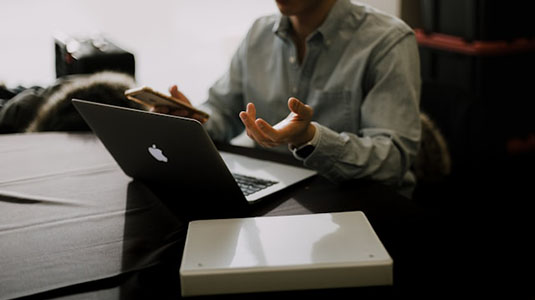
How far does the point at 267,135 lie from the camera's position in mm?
1031

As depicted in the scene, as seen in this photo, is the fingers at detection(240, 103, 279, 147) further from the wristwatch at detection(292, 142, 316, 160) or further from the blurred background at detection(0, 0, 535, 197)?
the blurred background at detection(0, 0, 535, 197)

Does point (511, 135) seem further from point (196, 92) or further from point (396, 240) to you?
point (396, 240)

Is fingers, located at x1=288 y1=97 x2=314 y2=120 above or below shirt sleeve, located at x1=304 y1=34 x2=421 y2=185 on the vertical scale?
above

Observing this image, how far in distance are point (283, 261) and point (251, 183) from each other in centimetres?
40

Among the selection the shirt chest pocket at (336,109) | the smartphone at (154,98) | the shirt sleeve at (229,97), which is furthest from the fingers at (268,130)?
the shirt sleeve at (229,97)

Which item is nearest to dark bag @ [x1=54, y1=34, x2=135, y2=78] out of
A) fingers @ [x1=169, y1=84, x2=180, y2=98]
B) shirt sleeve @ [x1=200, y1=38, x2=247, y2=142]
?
shirt sleeve @ [x1=200, y1=38, x2=247, y2=142]

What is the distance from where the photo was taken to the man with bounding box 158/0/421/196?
4.00ft

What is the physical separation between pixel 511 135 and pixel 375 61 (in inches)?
58.2

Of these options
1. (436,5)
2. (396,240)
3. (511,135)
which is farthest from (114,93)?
(511,135)

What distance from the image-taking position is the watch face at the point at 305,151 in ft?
3.78

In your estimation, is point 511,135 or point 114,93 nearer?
point 114,93

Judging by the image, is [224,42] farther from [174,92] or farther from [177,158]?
[177,158]

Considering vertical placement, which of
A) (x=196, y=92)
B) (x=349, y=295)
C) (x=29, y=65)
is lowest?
(x=196, y=92)

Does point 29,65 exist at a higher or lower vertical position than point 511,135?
higher
